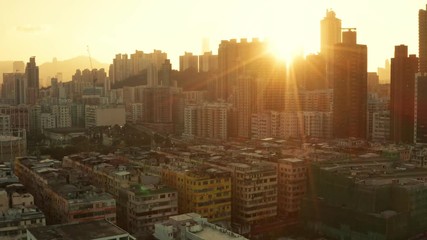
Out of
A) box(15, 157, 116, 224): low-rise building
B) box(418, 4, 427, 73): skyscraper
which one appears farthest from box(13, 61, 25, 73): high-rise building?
box(15, 157, 116, 224): low-rise building

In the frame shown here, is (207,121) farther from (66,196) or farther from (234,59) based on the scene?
(66,196)

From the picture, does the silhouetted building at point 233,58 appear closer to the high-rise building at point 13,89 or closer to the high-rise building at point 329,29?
the high-rise building at point 329,29

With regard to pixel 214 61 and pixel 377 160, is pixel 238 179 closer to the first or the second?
pixel 377 160

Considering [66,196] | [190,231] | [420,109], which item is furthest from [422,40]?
[190,231]

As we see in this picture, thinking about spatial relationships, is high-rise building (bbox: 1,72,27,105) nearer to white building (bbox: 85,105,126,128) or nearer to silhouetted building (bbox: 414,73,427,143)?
white building (bbox: 85,105,126,128)

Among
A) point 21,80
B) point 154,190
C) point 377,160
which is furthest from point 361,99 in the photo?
point 21,80

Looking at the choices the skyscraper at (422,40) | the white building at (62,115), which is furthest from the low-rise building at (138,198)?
the skyscraper at (422,40)
